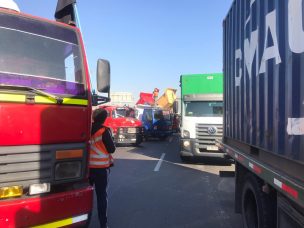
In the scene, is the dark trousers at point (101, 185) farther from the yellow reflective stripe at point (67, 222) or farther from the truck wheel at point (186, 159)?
the truck wheel at point (186, 159)

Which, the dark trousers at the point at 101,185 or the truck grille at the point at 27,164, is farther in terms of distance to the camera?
the dark trousers at the point at 101,185

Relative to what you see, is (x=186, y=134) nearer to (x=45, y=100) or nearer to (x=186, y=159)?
(x=186, y=159)

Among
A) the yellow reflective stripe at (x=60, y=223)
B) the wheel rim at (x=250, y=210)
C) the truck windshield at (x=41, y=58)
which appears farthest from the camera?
the wheel rim at (x=250, y=210)

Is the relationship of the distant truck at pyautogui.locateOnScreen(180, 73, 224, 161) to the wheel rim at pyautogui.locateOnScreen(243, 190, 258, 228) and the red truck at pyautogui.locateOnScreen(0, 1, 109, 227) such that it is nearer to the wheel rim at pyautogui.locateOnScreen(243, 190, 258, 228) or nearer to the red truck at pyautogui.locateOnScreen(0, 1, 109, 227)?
the wheel rim at pyautogui.locateOnScreen(243, 190, 258, 228)

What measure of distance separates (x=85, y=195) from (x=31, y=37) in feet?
6.30

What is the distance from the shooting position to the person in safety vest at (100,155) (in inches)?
193

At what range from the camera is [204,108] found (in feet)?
39.5

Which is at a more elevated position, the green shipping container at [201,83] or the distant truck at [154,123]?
the green shipping container at [201,83]

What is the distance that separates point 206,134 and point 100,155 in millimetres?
6975

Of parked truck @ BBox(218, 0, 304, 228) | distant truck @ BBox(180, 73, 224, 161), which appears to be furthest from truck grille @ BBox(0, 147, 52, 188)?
distant truck @ BBox(180, 73, 224, 161)

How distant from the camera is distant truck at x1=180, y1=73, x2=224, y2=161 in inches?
448

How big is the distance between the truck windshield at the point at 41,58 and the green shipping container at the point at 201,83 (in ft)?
26.5

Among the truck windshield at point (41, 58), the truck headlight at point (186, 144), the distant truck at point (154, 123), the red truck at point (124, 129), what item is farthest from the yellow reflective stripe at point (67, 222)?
the distant truck at point (154, 123)

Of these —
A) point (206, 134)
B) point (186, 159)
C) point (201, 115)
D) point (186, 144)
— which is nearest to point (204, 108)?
point (201, 115)
